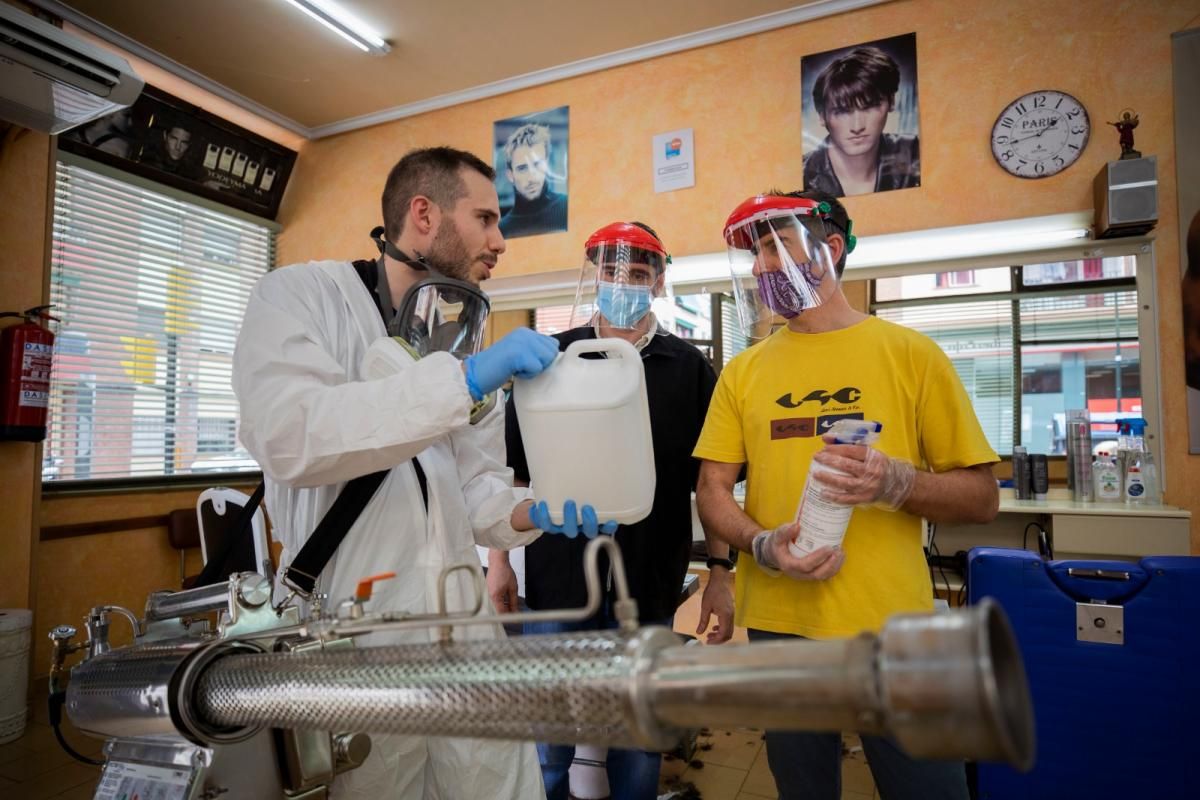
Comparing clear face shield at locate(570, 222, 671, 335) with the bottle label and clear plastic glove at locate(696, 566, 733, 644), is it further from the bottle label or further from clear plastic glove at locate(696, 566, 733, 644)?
the bottle label

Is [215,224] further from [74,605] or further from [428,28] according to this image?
[74,605]

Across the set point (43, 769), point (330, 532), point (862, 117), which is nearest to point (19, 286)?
point (43, 769)

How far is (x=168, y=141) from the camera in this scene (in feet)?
13.6

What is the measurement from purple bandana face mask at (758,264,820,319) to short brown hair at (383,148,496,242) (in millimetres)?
678

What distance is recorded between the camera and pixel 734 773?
2.56 metres

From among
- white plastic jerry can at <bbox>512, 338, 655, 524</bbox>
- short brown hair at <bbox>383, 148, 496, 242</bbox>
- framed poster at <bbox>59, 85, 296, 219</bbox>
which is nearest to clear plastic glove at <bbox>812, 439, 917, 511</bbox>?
white plastic jerry can at <bbox>512, 338, 655, 524</bbox>

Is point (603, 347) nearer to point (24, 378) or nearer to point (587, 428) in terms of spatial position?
point (587, 428)

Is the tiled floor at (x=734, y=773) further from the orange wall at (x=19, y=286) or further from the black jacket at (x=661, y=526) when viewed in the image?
the orange wall at (x=19, y=286)

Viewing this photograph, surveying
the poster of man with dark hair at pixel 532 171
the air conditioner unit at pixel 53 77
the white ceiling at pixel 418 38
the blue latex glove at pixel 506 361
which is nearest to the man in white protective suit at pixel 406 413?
the blue latex glove at pixel 506 361

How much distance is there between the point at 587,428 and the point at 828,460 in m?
0.41

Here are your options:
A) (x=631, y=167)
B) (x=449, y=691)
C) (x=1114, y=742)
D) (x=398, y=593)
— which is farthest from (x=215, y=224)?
(x=1114, y=742)

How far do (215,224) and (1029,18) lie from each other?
15.7ft

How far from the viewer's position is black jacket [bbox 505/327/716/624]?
187 cm

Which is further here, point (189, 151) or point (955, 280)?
point (189, 151)
